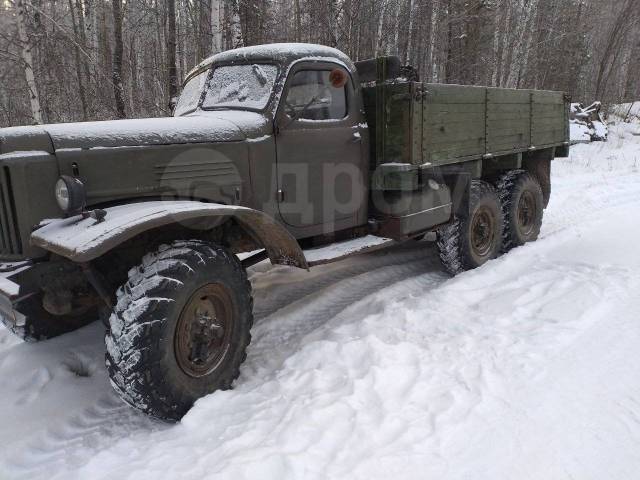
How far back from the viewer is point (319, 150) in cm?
396

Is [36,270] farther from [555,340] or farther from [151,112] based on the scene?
[151,112]

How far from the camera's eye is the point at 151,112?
13.0 metres

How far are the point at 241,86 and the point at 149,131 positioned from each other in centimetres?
102

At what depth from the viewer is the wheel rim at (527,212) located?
6184 millimetres

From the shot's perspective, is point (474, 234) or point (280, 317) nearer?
point (280, 317)

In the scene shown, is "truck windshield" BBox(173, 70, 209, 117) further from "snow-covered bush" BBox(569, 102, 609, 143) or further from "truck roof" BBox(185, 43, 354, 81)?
"snow-covered bush" BBox(569, 102, 609, 143)

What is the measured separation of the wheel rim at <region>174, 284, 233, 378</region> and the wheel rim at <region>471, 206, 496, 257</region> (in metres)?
3.30

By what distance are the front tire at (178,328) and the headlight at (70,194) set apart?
45 cm

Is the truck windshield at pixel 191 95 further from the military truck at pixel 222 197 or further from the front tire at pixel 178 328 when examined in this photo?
the front tire at pixel 178 328

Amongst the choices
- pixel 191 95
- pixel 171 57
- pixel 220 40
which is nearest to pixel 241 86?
pixel 191 95

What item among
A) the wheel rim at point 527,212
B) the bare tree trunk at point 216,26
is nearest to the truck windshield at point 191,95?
the wheel rim at point 527,212

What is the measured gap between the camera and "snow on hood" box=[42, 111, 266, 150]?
9.39 ft

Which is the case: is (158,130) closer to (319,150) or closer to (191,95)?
(191,95)

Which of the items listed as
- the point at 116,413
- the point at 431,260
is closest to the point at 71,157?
the point at 116,413
